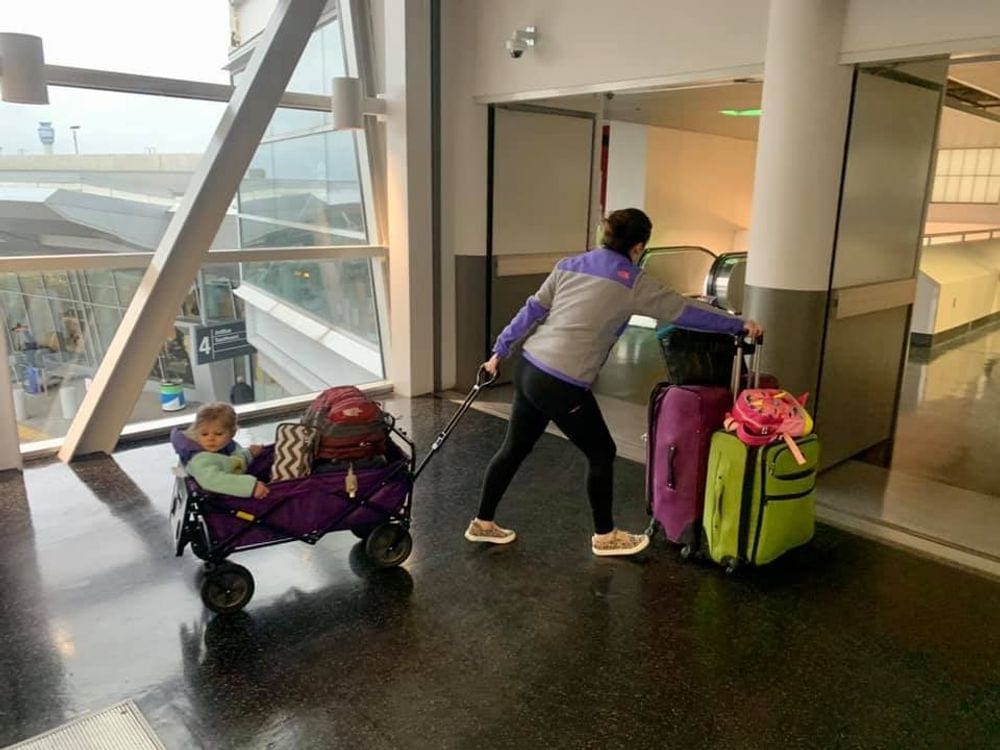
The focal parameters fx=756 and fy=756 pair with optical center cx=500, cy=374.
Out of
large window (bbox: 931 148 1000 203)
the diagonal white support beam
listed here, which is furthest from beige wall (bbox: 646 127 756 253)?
the diagonal white support beam

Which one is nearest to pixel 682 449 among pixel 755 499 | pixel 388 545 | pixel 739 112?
pixel 755 499

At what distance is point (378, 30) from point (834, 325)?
3.98 metres

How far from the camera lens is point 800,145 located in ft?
12.5

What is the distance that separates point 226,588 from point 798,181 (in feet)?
10.8

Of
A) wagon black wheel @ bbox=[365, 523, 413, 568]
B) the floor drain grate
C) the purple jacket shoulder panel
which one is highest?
the purple jacket shoulder panel

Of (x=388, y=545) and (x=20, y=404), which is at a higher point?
(x=20, y=404)

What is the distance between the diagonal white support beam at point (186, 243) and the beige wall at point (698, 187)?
697cm

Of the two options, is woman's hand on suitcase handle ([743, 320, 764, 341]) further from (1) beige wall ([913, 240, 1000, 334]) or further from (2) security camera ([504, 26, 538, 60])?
(1) beige wall ([913, 240, 1000, 334])

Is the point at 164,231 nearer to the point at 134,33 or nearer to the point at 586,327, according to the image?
the point at 134,33

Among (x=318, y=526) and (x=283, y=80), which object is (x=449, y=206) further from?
(x=318, y=526)

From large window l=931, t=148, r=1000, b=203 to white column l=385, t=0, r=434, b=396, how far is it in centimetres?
834

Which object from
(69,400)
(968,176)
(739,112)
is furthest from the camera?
(968,176)

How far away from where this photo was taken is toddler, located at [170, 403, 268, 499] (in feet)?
9.16

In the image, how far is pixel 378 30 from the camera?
5789mm
